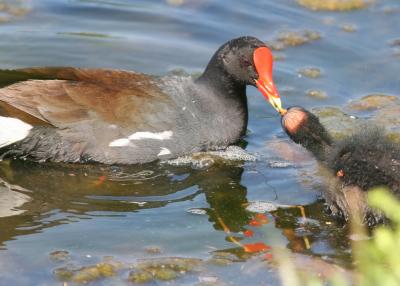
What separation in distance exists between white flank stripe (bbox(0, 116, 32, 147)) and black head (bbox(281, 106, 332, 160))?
1.60 metres

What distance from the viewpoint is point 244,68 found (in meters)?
5.50

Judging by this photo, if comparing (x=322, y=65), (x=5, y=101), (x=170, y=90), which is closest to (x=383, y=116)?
(x=322, y=65)

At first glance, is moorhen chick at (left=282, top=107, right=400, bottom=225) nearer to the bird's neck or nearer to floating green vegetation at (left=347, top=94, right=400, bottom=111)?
the bird's neck

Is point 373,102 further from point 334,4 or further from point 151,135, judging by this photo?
point 151,135

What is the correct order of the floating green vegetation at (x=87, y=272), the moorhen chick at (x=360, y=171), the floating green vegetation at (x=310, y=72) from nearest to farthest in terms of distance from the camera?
the floating green vegetation at (x=87, y=272)
the moorhen chick at (x=360, y=171)
the floating green vegetation at (x=310, y=72)

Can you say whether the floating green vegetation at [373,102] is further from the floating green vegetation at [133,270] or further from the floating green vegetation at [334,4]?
the floating green vegetation at [133,270]

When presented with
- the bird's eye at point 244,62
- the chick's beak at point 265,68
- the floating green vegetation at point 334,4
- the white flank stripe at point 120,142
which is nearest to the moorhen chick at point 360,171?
the chick's beak at point 265,68

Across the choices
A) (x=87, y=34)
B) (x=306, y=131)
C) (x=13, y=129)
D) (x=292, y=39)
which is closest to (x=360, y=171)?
(x=306, y=131)

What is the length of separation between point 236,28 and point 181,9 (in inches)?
24.8

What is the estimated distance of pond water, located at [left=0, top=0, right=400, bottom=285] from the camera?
4152 millimetres

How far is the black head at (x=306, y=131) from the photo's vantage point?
5.05m

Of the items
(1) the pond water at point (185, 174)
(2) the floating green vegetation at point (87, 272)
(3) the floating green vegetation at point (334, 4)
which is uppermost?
(3) the floating green vegetation at point (334, 4)

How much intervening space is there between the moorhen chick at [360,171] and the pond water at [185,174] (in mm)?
174

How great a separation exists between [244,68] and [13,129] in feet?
5.12
